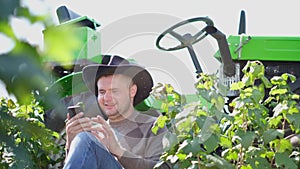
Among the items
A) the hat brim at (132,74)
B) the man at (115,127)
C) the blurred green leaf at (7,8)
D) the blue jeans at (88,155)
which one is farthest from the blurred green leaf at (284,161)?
the blurred green leaf at (7,8)

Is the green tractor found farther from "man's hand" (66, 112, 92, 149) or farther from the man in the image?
"man's hand" (66, 112, 92, 149)

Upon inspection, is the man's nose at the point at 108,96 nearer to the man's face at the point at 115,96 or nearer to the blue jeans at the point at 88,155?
the man's face at the point at 115,96

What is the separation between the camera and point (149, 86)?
2.59 m

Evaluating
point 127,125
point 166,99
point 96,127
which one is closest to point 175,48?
point 127,125

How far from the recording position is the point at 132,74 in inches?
99.7

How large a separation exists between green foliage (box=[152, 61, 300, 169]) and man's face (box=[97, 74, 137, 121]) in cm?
60

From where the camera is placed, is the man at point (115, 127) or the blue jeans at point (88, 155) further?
the man at point (115, 127)

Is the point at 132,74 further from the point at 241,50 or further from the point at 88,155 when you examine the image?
the point at 241,50

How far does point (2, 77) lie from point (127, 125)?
6.76ft

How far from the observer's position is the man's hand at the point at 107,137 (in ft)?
6.83

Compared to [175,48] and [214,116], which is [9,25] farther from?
[175,48]

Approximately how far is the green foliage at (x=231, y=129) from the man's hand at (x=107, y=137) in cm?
34

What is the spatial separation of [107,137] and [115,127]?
0.30 metres

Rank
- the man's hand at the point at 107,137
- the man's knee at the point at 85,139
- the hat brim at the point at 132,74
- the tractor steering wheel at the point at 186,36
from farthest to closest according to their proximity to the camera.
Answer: the tractor steering wheel at the point at 186,36
the hat brim at the point at 132,74
the man's hand at the point at 107,137
the man's knee at the point at 85,139
